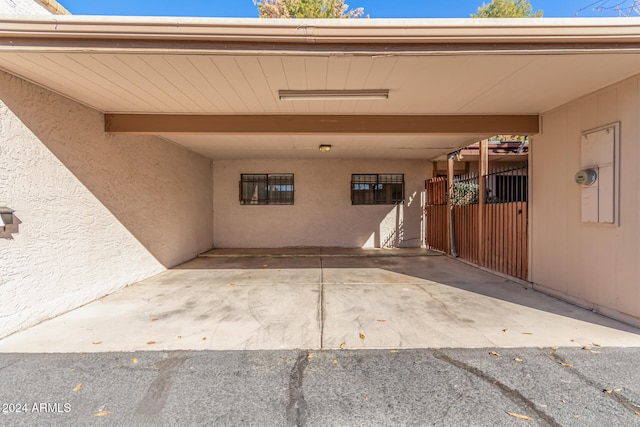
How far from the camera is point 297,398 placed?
6.34 feet

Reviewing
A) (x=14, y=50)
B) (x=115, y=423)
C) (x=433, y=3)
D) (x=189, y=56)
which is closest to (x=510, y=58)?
(x=189, y=56)

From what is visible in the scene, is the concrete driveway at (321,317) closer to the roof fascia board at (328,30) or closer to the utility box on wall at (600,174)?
the utility box on wall at (600,174)

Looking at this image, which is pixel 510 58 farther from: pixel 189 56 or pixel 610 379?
pixel 189 56

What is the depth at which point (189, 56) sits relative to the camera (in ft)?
8.54

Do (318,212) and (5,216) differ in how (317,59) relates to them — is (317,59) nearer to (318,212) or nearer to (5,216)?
(5,216)

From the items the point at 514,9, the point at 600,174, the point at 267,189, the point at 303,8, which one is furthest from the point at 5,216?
the point at 514,9

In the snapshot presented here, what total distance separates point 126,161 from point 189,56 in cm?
278

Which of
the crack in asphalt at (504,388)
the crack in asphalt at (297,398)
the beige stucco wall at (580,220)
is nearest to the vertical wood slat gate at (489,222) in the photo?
the beige stucco wall at (580,220)

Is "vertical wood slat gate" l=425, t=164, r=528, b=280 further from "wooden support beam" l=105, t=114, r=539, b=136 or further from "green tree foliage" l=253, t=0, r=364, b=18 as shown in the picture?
"green tree foliage" l=253, t=0, r=364, b=18

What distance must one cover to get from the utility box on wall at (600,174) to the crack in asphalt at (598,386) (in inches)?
68.8

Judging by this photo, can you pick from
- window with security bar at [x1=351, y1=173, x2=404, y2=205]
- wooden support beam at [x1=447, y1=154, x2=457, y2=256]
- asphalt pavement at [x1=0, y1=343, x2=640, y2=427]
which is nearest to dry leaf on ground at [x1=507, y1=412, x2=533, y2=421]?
asphalt pavement at [x1=0, y1=343, x2=640, y2=427]

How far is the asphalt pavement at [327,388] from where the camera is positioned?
1750 mm

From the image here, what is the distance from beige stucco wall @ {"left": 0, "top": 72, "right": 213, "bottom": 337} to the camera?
9.42 feet

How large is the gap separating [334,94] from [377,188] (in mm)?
5292
